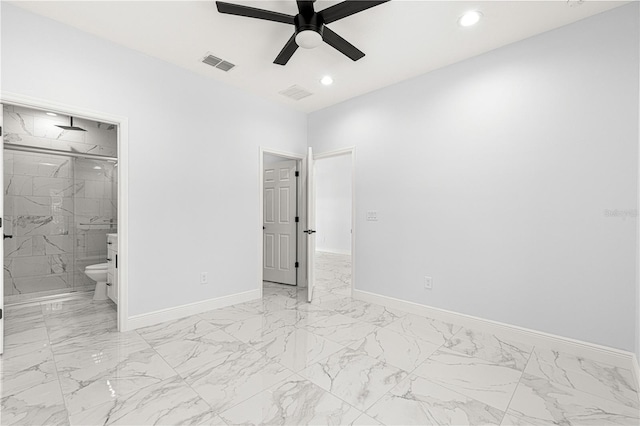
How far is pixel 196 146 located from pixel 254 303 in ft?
6.88

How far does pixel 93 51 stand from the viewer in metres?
2.68

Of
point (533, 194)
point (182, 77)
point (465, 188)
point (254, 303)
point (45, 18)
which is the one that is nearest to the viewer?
point (45, 18)

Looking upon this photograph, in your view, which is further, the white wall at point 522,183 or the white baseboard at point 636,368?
the white wall at point 522,183

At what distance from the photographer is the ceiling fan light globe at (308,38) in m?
2.18

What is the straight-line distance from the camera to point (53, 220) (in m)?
4.29

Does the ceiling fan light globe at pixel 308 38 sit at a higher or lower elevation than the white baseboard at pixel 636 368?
higher

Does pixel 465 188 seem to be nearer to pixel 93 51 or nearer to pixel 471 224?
pixel 471 224

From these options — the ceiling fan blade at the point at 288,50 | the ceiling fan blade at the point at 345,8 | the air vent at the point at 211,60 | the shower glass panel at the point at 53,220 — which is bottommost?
the shower glass panel at the point at 53,220

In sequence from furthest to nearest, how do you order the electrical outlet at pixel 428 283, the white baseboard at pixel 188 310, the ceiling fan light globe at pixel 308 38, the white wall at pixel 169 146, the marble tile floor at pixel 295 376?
the electrical outlet at pixel 428 283, the white baseboard at pixel 188 310, the white wall at pixel 169 146, the ceiling fan light globe at pixel 308 38, the marble tile floor at pixel 295 376

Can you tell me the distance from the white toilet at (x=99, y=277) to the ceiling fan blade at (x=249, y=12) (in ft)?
11.7

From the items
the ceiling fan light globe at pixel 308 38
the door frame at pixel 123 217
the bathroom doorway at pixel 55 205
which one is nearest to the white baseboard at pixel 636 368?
the ceiling fan light globe at pixel 308 38

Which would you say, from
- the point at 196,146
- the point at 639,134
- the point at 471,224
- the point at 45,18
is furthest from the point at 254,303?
the point at 639,134

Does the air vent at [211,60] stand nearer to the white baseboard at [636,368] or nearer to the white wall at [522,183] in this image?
the white wall at [522,183]

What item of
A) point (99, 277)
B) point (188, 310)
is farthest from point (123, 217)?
point (99, 277)
